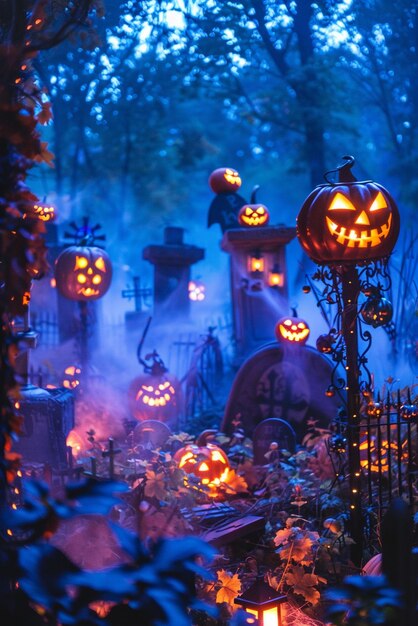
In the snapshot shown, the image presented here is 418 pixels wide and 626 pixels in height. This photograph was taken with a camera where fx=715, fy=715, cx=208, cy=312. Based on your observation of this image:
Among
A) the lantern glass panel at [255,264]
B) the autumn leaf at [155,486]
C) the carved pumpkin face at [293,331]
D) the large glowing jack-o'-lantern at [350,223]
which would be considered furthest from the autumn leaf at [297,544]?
the lantern glass panel at [255,264]

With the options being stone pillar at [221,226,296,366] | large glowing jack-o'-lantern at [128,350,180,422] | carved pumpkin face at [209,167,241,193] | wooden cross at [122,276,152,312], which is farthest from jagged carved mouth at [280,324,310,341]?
wooden cross at [122,276,152,312]

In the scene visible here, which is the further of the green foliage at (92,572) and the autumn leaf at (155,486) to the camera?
the autumn leaf at (155,486)

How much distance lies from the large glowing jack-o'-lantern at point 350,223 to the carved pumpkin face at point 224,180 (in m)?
6.78

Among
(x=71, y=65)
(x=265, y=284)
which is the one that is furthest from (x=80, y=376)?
(x=71, y=65)

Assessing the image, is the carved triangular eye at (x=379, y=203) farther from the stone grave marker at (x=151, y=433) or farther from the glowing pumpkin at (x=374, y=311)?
the stone grave marker at (x=151, y=433)

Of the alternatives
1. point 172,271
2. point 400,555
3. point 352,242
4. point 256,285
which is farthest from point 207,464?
point 172,271

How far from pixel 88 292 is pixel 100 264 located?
19.1 inches

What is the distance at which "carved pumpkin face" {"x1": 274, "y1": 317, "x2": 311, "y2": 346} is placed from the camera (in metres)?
9.25

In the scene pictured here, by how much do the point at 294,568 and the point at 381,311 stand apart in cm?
226

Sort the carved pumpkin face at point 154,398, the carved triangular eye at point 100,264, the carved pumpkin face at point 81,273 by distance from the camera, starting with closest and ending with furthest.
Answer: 1. the carved pumpkin face at point 154,398
2. the carved pumpkin face at point 81,273
3. the carved triangular eye at point 100,264

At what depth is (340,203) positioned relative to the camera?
18.4 feet

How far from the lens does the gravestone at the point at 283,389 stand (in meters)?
8.92

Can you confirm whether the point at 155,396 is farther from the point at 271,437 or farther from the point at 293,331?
the point at 271,437

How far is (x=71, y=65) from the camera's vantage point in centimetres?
2209
